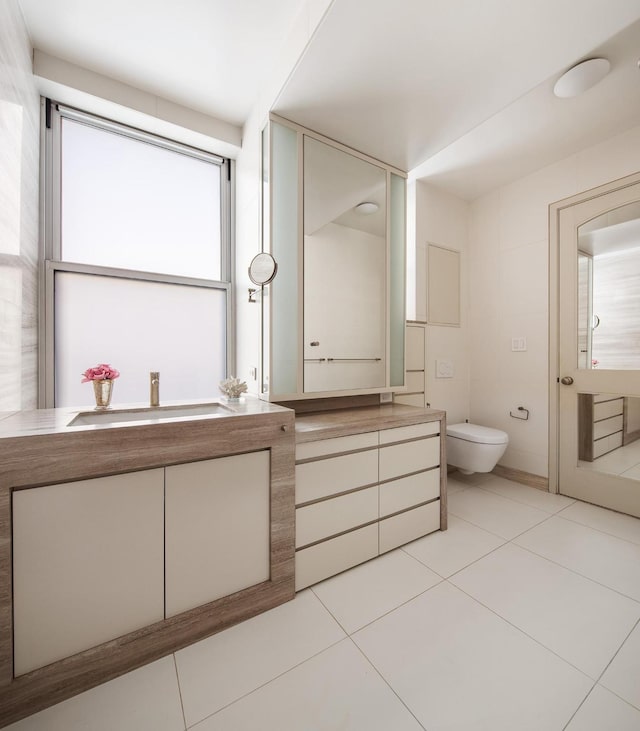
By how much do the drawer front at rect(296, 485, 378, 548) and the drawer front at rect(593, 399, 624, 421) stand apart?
6.18 ft

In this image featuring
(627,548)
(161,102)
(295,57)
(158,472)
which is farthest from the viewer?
(161,102)

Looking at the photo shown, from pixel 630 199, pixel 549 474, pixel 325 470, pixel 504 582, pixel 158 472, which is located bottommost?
pixel 504 582

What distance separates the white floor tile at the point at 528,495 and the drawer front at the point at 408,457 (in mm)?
995

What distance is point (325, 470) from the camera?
1.54 metres

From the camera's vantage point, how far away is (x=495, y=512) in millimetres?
2219

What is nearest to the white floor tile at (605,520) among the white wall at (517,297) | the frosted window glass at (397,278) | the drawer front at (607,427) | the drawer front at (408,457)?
the white wall at (517,297)

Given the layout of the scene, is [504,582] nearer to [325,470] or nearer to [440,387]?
[325,470]

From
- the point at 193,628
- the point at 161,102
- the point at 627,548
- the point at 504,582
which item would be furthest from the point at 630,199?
the point at 193,628

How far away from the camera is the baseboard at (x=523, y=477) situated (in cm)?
258

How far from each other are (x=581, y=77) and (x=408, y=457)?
2.26 metres

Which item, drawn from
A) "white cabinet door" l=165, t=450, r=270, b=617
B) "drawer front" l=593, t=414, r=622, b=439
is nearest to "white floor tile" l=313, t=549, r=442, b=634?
"white cabinet door" l=165, t=450, r=270, b=617

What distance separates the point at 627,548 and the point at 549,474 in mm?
778

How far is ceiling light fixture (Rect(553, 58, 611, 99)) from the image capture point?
1.58 metres

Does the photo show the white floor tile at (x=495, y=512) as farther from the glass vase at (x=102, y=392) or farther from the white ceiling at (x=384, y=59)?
the white ceiling at (x=384, y=59)
